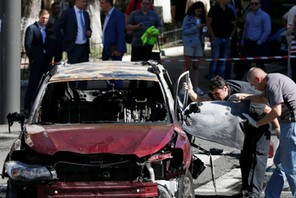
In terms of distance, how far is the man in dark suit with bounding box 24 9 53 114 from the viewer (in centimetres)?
1673

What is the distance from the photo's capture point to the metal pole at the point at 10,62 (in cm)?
1596

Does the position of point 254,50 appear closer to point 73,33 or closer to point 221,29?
point 221,29

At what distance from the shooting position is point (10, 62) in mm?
16062

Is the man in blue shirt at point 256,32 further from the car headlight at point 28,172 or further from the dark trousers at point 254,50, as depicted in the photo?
the car headlight at point 28,172

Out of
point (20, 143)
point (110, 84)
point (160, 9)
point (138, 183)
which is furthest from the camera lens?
point (160, 9)

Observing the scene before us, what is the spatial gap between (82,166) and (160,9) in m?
23.2

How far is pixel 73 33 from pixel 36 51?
771 millimetres

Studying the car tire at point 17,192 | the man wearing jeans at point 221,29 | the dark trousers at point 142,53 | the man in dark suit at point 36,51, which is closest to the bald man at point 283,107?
the car tire at point 17,192

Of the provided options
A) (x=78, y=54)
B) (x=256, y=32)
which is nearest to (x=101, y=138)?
(x=78, y=54)

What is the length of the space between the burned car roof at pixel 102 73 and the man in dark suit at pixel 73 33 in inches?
262

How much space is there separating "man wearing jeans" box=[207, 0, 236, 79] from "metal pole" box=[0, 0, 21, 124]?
4.69 m

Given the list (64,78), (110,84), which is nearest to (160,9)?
(110,84)

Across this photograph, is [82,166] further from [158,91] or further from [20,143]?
[158,91]

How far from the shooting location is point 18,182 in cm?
859
